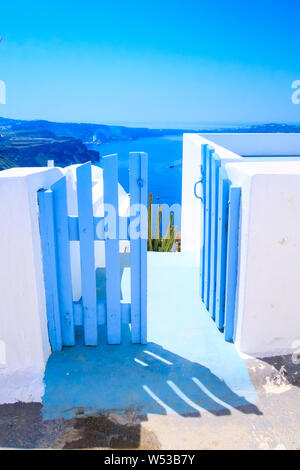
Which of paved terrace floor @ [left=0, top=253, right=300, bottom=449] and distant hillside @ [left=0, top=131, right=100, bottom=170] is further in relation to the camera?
distant hillside @ [left=0, top=131, right=100, bottom=170]

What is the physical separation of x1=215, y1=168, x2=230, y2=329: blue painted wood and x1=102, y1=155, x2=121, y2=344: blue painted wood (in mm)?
795

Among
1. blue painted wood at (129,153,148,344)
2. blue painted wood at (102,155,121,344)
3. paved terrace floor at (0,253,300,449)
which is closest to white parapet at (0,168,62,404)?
paved terrace floor at (0,253,300,449)

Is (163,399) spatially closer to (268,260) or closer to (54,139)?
(268,260)

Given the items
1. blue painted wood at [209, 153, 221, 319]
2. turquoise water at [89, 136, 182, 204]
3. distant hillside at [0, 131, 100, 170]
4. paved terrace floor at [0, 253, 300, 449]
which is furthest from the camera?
distant hillside at [0, 131, 100, 170]

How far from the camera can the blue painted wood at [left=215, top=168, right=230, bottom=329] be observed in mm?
2855

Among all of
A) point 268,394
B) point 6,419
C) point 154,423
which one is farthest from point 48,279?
point 268,394

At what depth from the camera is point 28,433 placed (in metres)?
2.17

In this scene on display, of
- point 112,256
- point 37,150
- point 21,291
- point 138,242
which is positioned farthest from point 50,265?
point 37,150

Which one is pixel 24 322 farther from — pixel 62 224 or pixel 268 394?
pixel 268 394

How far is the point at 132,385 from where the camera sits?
2.53 metres

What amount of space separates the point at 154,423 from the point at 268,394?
0.76m

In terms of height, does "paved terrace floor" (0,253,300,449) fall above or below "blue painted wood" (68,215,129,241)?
below

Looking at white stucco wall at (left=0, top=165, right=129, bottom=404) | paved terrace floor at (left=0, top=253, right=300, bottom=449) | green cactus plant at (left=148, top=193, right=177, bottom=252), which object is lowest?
green cactus plant at (left=148, top=193, right=177, bottom=252)

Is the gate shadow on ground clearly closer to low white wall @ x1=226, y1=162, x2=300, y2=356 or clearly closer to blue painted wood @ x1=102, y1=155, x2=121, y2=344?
blue painted wood @ x1=102, y1=155, x2=121, y2=344
